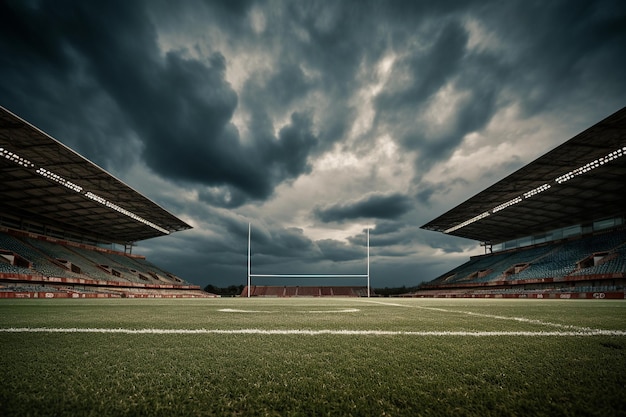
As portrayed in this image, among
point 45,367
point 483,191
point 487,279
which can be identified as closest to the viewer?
point 45,367

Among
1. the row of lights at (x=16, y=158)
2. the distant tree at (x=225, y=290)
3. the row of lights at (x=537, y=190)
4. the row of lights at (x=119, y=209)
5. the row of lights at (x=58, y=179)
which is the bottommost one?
the distant tree at (x=225, y=290)

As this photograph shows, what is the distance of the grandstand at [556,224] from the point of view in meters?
17.5

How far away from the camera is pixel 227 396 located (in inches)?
55.7

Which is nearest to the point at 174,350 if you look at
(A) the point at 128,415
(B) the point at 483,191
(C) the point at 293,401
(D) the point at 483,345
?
(A) the point at 128,415

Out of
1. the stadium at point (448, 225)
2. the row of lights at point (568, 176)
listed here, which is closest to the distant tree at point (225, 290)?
the stadium at point (448, 225)

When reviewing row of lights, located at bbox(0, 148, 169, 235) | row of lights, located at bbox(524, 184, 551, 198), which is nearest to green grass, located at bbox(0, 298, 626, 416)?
row of lights, located at bbox(0, 148, 169, 235)

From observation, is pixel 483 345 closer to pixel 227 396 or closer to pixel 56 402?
pixel 227 396

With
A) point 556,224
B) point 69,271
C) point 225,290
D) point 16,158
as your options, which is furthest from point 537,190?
point 225,290

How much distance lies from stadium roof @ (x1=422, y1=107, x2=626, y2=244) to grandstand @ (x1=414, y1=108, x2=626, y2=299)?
48 mm

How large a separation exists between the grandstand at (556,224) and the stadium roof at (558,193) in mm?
48

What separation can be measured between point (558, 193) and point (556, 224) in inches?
397

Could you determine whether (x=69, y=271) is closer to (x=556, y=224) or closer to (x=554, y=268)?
(x=554, y=268)

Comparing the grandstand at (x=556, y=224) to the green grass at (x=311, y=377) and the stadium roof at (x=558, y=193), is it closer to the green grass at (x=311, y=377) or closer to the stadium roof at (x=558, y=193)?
the stadium roof at (x=558, y=193)

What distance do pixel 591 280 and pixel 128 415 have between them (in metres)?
29.5
